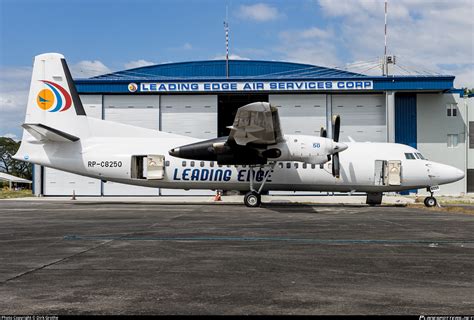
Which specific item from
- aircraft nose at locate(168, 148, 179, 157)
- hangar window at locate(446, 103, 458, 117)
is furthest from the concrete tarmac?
hangar window at locate(446, 103, 458, 117)

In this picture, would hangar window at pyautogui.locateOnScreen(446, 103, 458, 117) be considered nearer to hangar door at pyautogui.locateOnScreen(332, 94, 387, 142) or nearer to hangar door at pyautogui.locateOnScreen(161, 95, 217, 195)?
hangar door at pyautogui.locateOnScreen(332, 94, 387, 142)

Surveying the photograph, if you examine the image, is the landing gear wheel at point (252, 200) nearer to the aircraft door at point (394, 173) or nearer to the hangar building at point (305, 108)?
the aircraft door at point (394, 173)

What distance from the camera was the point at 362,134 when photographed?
40312 mm

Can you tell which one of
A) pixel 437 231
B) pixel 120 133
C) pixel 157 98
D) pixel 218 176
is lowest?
pixel 437 231

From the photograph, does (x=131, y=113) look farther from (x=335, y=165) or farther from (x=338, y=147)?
→ (x=338, y=147)

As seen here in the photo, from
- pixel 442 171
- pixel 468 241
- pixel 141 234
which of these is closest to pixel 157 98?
pixel 442 171

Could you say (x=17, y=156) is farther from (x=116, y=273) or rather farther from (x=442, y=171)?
(x=442, y=171)

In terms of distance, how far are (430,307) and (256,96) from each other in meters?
37.3

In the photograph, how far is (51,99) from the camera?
2508cm

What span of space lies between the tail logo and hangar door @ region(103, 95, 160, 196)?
14.5 m

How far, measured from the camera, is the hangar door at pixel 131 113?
1564 inches

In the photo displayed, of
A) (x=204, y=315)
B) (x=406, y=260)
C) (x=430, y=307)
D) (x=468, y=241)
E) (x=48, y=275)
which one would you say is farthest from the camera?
(x=468, y=241)

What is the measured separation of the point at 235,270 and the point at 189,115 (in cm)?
3278

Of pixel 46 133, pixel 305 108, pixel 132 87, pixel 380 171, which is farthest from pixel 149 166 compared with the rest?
pixel 305 108
